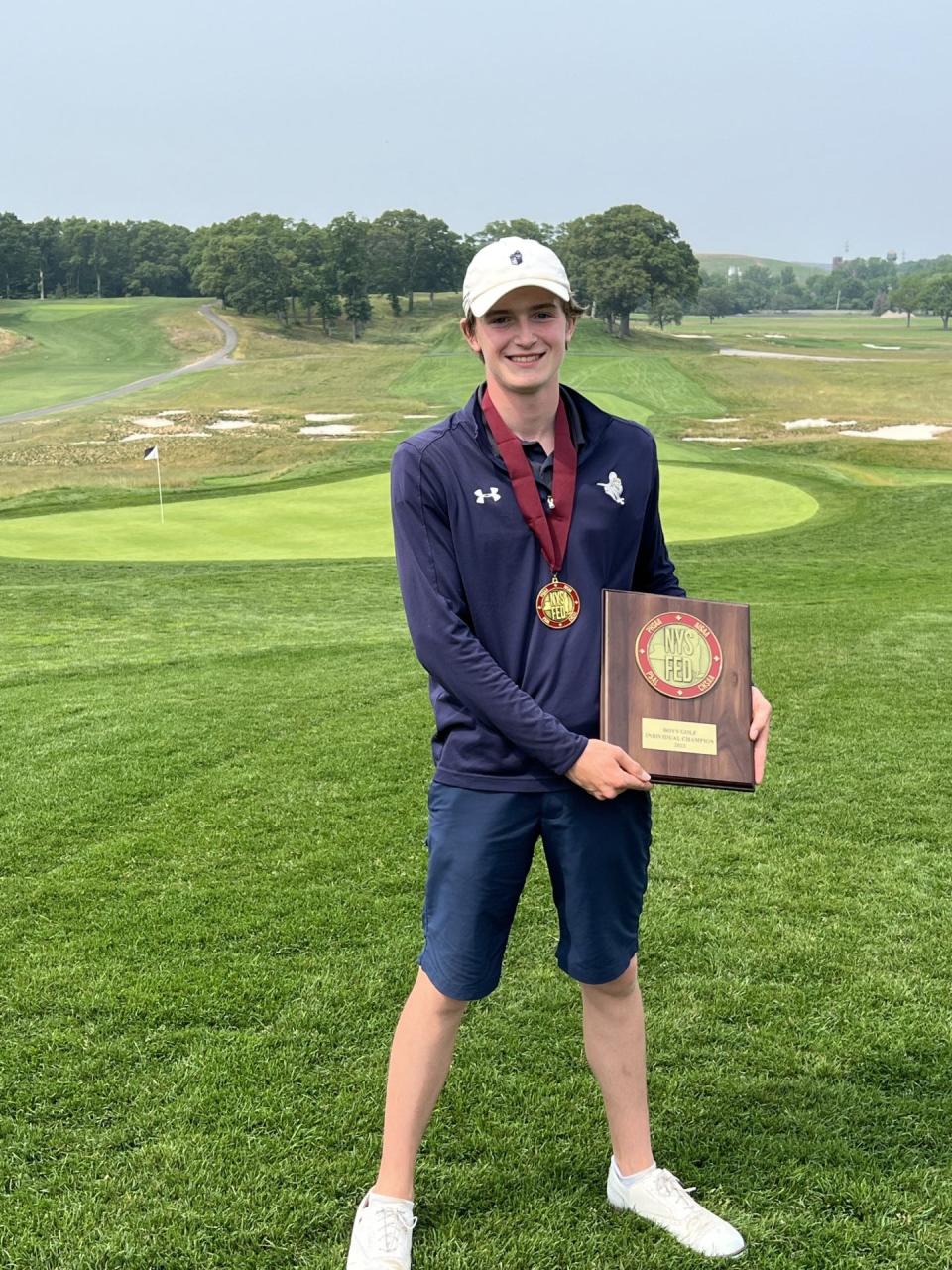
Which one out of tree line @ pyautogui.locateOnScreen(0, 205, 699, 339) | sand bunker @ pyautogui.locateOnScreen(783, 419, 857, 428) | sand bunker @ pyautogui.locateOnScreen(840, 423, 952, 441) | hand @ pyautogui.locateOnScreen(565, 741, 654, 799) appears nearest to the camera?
hand @ pyautogui.locateOnScreen(565, 741, 654, 799)

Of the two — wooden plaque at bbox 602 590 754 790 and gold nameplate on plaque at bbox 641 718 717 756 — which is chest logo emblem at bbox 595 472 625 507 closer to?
wooden plaque at bbox 602 590 754 790

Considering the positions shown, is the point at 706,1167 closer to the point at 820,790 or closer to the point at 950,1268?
the point at 950,1268

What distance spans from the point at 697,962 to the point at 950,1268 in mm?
1360

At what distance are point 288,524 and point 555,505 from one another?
1613 centimetres

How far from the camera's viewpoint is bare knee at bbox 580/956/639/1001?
8.39ft

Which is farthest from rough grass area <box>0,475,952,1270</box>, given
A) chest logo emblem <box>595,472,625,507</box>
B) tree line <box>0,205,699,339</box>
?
tree line <box>0,205,699,339</box>

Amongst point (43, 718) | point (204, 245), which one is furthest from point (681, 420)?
point (204, 245)

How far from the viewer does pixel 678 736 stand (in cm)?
233

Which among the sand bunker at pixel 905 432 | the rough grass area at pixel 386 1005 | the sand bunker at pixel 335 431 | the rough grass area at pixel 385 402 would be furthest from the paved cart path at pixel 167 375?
the rough grass area at pixel 386 1005

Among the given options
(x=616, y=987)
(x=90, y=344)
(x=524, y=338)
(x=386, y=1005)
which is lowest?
(x=386, y=1005)

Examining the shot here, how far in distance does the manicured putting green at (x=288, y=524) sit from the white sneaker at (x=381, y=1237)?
13.6m

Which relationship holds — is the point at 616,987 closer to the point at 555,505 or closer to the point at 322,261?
the point at 555,505

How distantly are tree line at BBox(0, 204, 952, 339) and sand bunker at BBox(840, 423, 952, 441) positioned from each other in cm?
4077

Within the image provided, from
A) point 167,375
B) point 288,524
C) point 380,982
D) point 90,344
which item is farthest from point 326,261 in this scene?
point 380,982
